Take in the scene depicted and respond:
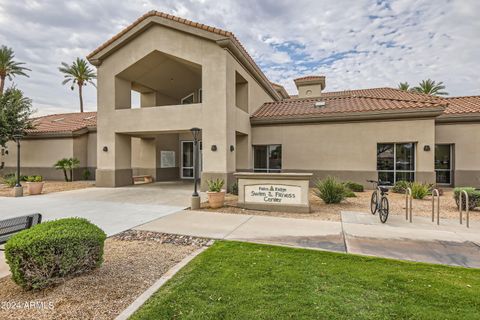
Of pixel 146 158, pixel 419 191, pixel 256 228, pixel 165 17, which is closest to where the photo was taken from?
pixel 256 228

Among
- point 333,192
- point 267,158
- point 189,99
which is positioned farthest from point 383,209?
point 189,99

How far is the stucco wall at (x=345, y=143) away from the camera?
14797 mm

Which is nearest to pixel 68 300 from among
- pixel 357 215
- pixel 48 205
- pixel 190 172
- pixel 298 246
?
pixel 298 246

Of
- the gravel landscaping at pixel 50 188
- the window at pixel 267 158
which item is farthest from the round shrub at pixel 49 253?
the window at pixel 267 158

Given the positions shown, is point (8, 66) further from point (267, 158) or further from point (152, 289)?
point (152, 289)

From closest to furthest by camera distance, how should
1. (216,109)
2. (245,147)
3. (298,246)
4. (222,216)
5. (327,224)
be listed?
1. (298,246)
2. (327,224)
3. (222,216)
4. (216,109)
5. (245,147)

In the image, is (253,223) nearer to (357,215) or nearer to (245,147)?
(357,215)

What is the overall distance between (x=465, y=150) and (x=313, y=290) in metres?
18.0

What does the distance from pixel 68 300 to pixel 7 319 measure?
0.63 meters

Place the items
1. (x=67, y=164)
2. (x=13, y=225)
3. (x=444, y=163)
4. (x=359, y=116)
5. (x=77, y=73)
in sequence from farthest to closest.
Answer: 1. (x=77, y=73)
2. (x=67, y=164)
3. (x=444, y=163)
4. (x=359, y=116)
5. (x=13, y=225)

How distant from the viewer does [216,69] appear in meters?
14.2

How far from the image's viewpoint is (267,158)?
18234 millimetres

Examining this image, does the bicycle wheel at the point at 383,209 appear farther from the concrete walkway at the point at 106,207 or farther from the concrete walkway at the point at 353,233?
the concrete walkway at the point at 106,207

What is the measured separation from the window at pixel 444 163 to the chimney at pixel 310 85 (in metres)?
12.4
